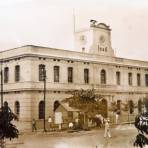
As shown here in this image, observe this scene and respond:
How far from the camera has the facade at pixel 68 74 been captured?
33844 millimetres

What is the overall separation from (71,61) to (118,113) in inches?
271

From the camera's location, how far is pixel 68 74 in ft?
121

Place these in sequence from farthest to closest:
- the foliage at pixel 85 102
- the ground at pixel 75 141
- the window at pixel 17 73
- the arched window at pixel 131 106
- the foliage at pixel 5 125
Result: 1. the arched window at pixel 131 106
2. the window at pixel 17 73
3. the foliage at pixel 85 102
4. the ground at pixel 75 141
5. the foliage at pixel 5 125

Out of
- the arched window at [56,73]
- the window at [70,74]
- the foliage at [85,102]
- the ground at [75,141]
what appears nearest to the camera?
the ground at [75,141]

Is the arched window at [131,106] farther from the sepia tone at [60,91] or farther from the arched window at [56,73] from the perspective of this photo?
the arched window at [56,73]

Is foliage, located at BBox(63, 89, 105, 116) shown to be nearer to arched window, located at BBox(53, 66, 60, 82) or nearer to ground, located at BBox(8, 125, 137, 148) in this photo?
arched window, located at BBox(53, 66, 60, 82)

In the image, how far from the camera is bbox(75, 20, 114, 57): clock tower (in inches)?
1591

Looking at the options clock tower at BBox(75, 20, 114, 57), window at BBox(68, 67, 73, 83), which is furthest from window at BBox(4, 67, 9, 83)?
clock tower at BBox(75, 20, 114, 57)

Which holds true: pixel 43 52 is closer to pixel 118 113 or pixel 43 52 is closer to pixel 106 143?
pixel 118 113

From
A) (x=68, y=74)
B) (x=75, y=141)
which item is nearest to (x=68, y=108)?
(x=68, y=74)

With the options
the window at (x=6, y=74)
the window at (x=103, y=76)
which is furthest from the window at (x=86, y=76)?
the window at (x=6, y=74)

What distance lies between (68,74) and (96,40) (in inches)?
219

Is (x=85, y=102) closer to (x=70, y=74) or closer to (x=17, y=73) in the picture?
(x=70, y=74)

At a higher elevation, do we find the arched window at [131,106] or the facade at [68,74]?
the facade at [68,74]
